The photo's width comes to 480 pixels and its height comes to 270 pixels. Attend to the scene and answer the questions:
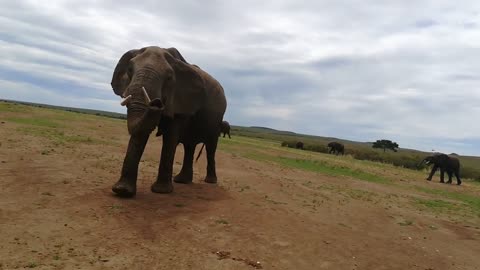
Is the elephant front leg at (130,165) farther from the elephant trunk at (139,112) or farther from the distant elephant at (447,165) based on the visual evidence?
the distant elephant at (447,165)

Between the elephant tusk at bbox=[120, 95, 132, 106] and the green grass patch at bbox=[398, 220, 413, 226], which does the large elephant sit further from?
the green grass patch at bbox=[398, 220, 413, 226]

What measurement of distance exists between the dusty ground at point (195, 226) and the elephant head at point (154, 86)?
1754 mm

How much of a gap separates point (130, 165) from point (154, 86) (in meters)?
1.58

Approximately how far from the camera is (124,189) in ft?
29.5

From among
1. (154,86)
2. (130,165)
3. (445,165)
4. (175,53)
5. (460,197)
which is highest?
(175,53)

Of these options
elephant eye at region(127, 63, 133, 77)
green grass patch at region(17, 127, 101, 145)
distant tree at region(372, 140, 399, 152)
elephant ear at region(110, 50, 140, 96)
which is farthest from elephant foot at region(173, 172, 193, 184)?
distant tree at region(372, 140, 399, 152)

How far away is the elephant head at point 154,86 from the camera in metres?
8.60

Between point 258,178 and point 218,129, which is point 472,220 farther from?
point 218,129

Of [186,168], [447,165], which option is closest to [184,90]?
[186,168]

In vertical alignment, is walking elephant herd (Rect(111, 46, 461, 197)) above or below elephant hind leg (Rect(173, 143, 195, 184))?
above

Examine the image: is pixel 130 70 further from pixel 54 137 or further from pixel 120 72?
pixel 54 137

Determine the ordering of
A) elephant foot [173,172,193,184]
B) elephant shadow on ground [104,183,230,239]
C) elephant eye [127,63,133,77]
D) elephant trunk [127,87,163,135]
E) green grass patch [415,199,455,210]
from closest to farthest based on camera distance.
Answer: elephant shadow on ground [104,183,230,239]
elephant trunk [127,87,163,135]
elephant eye [127,63,133,77]
elephant foot [173,172,193,184]
green grass patch [415,199,455,210]

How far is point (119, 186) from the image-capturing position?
897cm

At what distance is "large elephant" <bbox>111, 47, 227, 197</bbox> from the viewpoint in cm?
869
